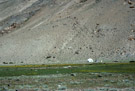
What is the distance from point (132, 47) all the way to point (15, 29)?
992 inches

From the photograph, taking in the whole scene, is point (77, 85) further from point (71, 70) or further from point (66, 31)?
point (66, 31)

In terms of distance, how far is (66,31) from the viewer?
6494 cm

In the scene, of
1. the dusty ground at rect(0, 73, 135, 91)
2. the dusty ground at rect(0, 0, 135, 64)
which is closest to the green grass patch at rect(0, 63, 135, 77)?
the dusty ground at rect(0, 73, 135, 91)

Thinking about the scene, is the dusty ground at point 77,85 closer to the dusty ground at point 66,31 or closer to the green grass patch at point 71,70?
the green grass patch at point 71,70

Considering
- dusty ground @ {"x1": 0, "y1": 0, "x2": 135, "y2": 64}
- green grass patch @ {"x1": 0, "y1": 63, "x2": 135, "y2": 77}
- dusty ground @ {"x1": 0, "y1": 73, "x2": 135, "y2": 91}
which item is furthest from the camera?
dusty ground @ {"x1": 0, "y1": 0, "x2": 135, "y2": 64}

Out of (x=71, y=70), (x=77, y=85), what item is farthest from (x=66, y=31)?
(x=77, y=85)

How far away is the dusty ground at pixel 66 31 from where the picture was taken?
181 feet

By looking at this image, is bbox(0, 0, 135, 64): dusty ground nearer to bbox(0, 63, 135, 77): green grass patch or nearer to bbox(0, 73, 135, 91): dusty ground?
bbox(0, 63, 135, 77): green grass patch

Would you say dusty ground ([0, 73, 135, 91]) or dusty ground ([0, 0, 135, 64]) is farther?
dusty ground ([0, 0, 135, 64])

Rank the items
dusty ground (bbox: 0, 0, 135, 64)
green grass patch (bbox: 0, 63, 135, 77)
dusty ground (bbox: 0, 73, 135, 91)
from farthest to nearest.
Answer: dusty ground (bbox: 0, 0, 135, 64)
green grass patch (bbox: 0, 63, 135, 77)
dusty ground (bbox: 0, 73, 135, 91)

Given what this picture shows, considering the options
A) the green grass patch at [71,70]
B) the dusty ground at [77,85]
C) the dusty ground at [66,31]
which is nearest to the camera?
the dusty ground at [77,85]

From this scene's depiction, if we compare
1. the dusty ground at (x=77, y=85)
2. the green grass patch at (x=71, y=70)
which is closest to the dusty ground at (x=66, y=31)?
the green grass patch at (x=71, y=70)

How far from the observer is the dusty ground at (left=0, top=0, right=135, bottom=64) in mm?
55219

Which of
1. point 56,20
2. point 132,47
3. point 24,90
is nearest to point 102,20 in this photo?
point 56,20
